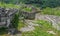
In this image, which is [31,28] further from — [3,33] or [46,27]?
[3,33]

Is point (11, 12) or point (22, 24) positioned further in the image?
point (22, 24)

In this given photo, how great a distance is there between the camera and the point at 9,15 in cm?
1000

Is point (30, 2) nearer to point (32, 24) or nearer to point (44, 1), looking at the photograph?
point (44, 1)

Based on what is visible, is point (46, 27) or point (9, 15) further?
point (46, 27)

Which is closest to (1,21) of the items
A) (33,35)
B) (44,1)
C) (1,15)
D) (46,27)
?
(1,15)

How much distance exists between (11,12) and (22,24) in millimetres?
1233

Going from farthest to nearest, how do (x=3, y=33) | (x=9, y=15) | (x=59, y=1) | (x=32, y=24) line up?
(x=59, y=1)
(x=32, y=24)
(x=9, y=15)
(x=3, y=33)

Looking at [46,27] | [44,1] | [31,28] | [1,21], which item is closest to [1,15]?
[1,21]

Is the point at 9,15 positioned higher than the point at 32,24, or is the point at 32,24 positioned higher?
the point at 9,15

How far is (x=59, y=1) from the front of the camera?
25359 mm

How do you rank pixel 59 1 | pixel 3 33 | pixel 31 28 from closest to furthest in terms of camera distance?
pixel 3 33, pixel 31 28, pixel 59 1

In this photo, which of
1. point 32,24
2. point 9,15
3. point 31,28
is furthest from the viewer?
point 32,24

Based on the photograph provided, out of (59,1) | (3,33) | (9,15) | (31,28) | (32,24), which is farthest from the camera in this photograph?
(59,1)

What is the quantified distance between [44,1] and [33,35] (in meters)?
16.3
